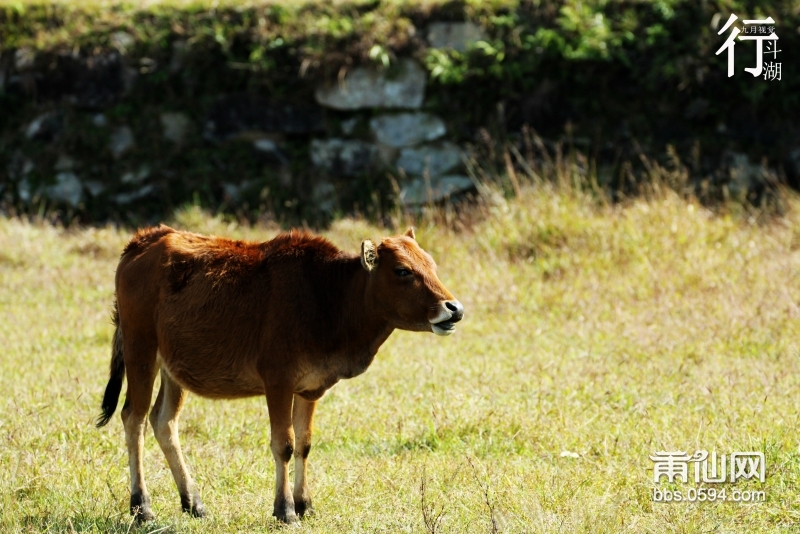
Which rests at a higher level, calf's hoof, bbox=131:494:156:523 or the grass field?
calf's hoof, bbox=131:494:156:523

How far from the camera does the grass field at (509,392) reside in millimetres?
5461

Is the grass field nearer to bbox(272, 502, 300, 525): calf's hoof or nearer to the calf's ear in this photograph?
bbox(272, 502, 300, 525): calf's hoof

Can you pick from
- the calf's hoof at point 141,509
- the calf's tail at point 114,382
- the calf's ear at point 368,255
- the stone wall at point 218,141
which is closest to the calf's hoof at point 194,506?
the calf's hoof at point 141,509

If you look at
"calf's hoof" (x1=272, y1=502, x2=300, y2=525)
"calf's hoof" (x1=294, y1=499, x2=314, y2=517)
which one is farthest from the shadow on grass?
"calf's hoof" (x1=294, y1=499, x2=314, y2=517)

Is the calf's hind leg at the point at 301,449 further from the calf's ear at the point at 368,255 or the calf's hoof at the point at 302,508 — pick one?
the calf's ear at the point at 368,255

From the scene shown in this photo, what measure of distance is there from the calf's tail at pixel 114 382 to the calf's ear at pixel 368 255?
169 cm

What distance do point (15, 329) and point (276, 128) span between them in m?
5.68

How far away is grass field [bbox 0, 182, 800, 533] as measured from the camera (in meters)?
5.46

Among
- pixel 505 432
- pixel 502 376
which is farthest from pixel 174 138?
pixel 505 432

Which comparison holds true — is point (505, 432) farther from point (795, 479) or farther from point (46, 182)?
point (46, 182)

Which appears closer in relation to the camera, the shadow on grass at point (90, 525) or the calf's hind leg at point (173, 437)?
the shadow on grass at point (90, 525)

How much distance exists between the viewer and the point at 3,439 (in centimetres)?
639

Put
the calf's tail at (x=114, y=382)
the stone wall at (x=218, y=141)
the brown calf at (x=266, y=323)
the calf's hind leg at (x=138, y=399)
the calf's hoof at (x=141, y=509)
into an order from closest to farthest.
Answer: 1. the brown calf at (x=266, y=323)
2. the calf's hoof at (x=141, y=509)
3. the calf's hind leg at (x=138, y=399)
4. the calf's tail at (x=114, y=382)
5. the stone wall at (x=218, y=141)

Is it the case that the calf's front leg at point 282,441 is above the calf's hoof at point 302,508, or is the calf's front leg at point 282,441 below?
above
